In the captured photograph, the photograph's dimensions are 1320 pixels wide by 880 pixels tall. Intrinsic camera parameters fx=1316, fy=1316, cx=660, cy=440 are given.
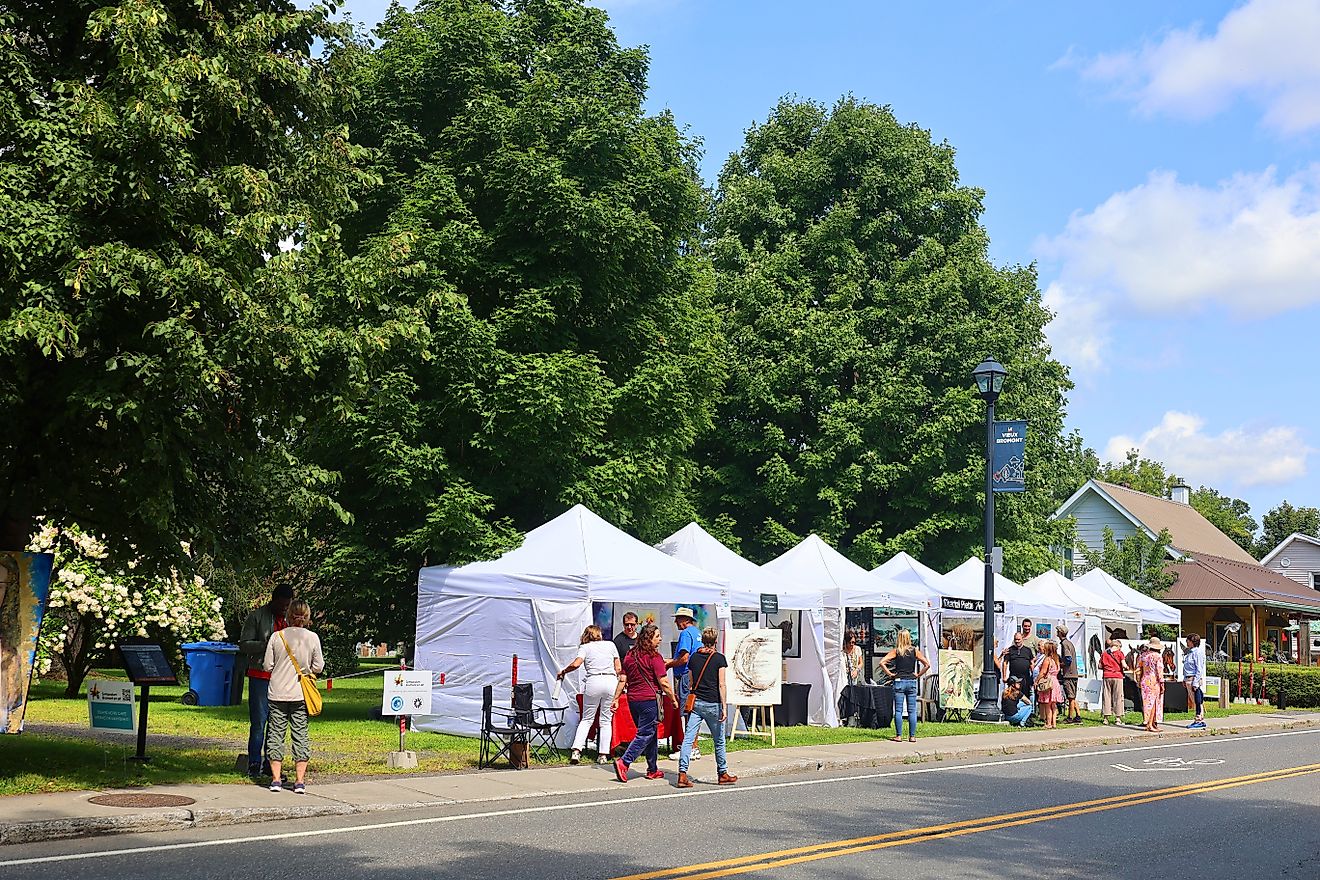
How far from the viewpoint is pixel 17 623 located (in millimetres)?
13219

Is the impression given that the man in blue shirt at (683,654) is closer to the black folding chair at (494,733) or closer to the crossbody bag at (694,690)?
the crossbody bag at (694,690)

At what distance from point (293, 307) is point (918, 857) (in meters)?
7.51

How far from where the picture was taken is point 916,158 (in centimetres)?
4056

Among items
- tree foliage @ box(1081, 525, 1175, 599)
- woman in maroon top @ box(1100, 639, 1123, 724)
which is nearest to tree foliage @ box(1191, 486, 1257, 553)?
tree foliage @ box(1081, 525, 1175, 599)

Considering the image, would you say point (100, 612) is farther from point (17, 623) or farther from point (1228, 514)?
point (1228, 514)

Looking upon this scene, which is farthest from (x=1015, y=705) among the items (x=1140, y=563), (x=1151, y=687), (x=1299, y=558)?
(x=1299, y=558)

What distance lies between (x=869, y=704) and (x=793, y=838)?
13.7 m

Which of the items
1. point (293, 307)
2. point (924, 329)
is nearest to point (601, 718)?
point (293, 307)

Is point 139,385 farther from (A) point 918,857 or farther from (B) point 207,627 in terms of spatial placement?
(B) point 207,627

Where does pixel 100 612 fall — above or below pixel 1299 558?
below

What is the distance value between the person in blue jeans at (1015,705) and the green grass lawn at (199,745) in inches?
42.9

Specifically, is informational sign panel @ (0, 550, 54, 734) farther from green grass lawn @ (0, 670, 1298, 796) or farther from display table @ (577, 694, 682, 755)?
display table @ (577, 694, 682, 755)

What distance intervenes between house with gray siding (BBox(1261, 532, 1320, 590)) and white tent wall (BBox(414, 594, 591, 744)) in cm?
5930

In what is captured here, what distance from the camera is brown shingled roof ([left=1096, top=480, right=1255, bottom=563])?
2290 inches
